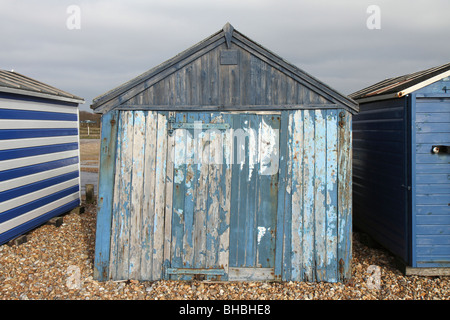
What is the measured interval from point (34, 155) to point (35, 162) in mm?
153

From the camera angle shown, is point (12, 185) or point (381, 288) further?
point (12, 185)

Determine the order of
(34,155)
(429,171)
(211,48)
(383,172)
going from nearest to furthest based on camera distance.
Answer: (211,48) → (429,171) → (383,172) → (34,155)

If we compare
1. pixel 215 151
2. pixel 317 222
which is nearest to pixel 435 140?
pixel 317 222

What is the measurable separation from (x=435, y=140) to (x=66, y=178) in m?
8.20

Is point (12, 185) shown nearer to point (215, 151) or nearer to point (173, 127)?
point (173, 127)

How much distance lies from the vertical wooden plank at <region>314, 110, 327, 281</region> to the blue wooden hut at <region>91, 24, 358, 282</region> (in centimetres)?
2

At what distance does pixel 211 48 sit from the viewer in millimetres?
5488

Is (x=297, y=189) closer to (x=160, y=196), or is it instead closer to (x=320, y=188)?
(x=320, y=188)

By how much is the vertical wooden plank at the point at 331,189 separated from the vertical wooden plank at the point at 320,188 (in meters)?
0.06

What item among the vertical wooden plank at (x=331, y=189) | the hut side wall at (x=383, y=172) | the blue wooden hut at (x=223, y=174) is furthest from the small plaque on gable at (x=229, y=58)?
the hut side wall at (x=383, y=172)

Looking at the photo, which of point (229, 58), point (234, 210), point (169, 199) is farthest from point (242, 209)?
point (229, 58)

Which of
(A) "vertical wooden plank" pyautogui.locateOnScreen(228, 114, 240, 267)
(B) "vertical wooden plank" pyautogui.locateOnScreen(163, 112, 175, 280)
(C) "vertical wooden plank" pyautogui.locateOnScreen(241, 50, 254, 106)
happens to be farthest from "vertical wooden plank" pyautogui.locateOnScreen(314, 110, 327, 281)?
(B) "vertical wooden plank" pyautogui.locateOnScreen(163, 112, 175, 280)

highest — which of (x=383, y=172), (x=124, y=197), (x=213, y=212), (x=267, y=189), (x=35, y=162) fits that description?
(x=35, y=162)

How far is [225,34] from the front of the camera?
5.41 metres
